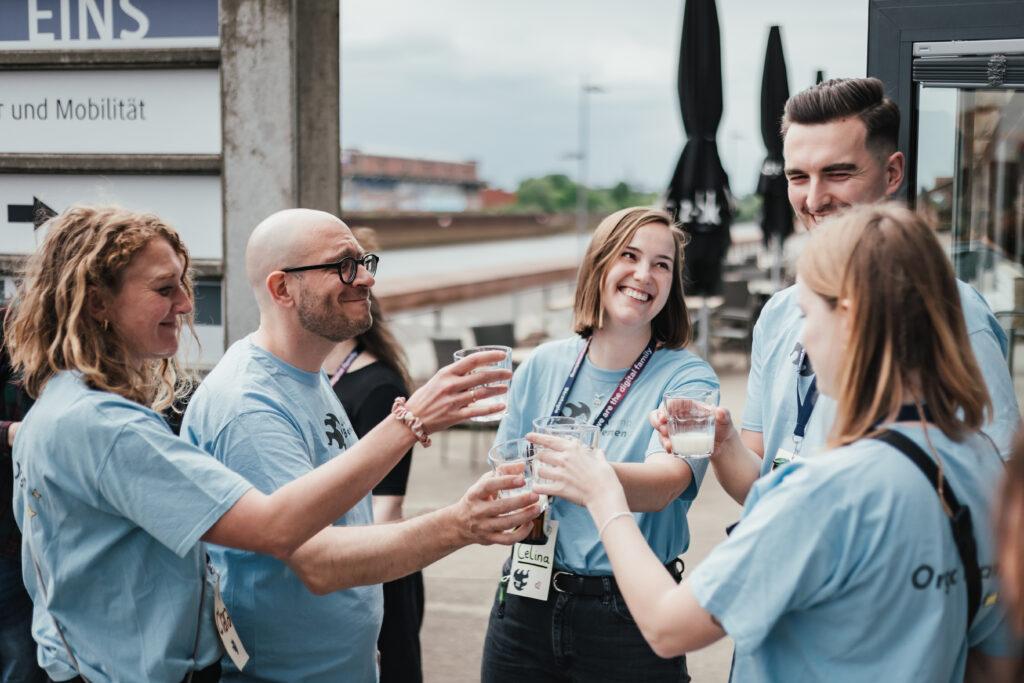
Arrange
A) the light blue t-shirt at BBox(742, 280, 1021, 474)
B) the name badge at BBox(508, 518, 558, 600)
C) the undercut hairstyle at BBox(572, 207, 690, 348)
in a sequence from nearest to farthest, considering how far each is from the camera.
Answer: the light blue t-shirt at BBox(742, 280, 1021, 474) < the name badge at BBox(508, 518, 558, 600) < the undercut hairstyle at BBox(572, 207, 690, 348)

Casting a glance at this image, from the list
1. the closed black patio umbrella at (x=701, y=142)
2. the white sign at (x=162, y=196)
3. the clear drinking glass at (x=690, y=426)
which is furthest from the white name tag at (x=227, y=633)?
the closed black patio umbrella at (x=701, y=142)

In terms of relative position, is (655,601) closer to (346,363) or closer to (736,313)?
(346,363)

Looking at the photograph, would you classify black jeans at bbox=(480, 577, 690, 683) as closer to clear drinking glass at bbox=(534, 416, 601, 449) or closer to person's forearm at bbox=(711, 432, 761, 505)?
person's forearm at bbox=(711, 432, 761, 505)

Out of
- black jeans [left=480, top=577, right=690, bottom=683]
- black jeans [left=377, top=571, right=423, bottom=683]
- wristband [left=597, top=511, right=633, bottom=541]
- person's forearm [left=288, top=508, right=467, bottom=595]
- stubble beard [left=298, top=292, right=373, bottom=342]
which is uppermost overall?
stubble beard [left=298, top=292, right=373, bottom=342]

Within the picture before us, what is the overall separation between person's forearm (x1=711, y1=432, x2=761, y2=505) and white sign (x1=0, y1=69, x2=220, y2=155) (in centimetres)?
268

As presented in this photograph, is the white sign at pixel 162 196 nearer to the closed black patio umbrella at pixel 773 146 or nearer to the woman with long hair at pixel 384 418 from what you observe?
the woman with long hair at pixel 384 418

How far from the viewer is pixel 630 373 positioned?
2.54 m

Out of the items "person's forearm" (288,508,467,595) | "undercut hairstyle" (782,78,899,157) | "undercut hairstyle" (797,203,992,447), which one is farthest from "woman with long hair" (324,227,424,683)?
"undercut hairstyle" (797,203,992,447)

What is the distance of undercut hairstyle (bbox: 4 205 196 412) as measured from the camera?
1901 millimetres

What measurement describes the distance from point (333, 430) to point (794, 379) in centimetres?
107

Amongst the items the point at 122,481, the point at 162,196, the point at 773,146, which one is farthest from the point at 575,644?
the point at 773,146

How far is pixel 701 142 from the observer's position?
25.5 ft

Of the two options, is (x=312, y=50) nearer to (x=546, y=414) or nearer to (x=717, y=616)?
(x=546, y=414)

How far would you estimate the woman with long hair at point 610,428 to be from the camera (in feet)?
7.81
